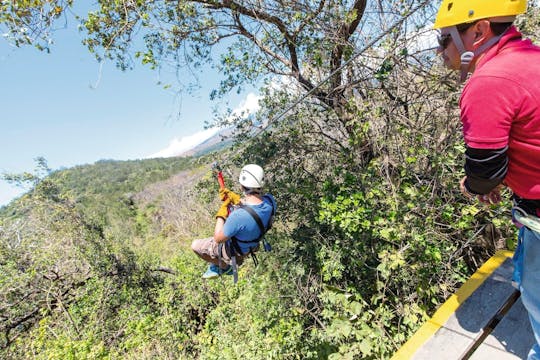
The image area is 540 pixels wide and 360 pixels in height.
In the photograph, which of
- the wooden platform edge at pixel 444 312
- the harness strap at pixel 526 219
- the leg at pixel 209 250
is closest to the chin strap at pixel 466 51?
the harness strap at pixel 526 219

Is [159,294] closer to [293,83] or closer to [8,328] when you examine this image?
[8,328]

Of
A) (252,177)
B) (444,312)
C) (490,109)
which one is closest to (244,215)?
(252,177)

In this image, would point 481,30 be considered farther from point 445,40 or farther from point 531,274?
point 531,274

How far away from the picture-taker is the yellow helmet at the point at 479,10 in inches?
50.1

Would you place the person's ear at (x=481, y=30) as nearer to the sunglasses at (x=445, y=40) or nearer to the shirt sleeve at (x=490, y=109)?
the sunglasses at (x=445, y=40)

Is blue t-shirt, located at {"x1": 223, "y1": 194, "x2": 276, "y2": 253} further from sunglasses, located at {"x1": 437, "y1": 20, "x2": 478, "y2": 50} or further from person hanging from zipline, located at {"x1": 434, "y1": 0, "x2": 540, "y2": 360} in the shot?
sunglasses, located at {"x1": 437, "y1": 20, "x2": 478, "y2": 50}

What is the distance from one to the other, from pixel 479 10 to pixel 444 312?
83.0 inches

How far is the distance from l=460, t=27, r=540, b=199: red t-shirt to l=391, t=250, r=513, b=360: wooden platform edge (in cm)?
145

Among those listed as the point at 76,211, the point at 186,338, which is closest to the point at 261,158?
the point at 186,338

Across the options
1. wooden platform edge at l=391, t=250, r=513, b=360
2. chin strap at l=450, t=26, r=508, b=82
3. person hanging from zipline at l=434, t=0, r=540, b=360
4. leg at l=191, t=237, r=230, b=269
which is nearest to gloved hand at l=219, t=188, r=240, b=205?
leg at l=191, t=237, r=230, b=269

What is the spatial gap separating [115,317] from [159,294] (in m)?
1.39

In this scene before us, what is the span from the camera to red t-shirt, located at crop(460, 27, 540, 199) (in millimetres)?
1114

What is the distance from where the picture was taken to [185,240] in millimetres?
15570

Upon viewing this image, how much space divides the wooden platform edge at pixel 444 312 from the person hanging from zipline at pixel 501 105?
2.93ft
